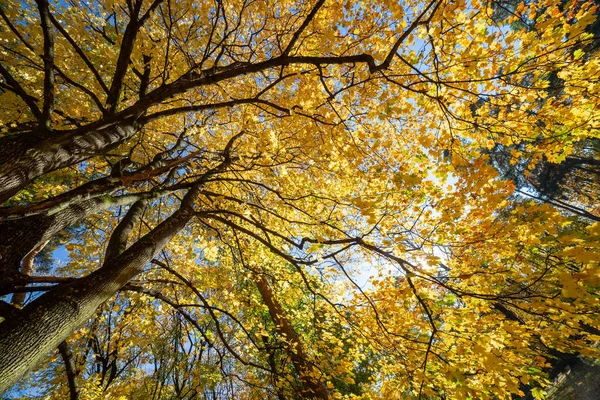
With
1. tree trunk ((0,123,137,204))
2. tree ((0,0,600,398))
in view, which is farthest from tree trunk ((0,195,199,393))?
tree trunk ((0,123,137,204))

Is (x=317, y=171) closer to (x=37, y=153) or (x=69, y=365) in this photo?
(x=37, y=153)

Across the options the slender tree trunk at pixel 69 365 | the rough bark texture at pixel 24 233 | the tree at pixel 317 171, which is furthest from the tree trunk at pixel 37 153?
the slender tree trunk at pixel 69 365

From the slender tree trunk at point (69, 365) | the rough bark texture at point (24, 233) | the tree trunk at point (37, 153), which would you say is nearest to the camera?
the tree trunk at point (37, 153)

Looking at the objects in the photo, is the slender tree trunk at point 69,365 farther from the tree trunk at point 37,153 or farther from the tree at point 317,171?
the tree trunk at point 37,153

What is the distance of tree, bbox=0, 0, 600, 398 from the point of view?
2.17 meters

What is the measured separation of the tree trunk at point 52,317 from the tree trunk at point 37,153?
80 centimetres

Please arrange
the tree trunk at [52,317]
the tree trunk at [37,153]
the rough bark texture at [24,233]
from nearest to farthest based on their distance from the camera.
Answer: the tree trunk at [52,317]
the tree trunk at [37,153]
the rough bark texture at [24,233]

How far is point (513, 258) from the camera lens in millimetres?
3418

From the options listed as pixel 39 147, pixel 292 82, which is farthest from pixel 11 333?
pixel 292 82

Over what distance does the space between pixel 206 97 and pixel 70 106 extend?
8.14 ft

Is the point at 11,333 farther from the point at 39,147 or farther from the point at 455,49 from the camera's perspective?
the point at 455,49

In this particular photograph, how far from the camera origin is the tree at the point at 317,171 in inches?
85.5

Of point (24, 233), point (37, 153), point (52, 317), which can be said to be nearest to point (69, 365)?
point (24, 233)

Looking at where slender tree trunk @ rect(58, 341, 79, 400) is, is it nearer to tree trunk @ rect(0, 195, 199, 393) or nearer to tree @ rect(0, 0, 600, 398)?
tree @ rect(0, 0, 600, 398)
